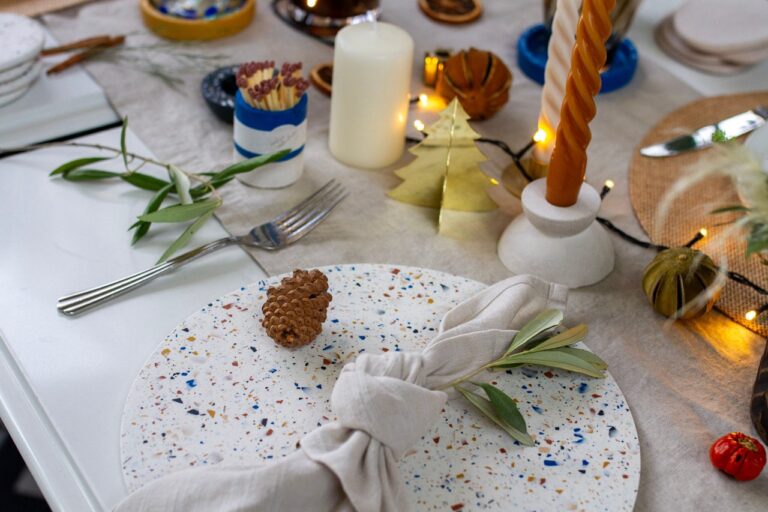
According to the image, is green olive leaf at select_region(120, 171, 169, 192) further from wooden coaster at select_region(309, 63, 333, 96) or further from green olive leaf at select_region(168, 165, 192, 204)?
wooden coaster at select_region(309, 63, 333, 96)

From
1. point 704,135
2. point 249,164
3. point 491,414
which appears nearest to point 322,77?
point 249,164

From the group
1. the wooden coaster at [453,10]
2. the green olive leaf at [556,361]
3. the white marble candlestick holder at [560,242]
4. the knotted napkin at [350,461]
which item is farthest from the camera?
the wooden coaster at [453,10]

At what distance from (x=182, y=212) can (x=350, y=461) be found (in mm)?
355

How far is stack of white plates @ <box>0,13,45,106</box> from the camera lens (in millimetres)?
942

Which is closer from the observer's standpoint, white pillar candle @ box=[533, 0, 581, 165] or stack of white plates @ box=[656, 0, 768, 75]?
white pillar candle @ box=[533, 0, 581, 165]

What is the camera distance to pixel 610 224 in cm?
90

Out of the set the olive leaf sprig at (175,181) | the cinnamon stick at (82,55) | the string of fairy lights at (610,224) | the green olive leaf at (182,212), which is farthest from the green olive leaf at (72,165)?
the string of fairy lights at (610,224)

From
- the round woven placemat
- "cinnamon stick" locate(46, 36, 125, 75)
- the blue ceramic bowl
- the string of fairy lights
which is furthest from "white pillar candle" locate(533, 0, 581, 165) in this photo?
"cinnamon stick" locate(46, 36, 125, 75)

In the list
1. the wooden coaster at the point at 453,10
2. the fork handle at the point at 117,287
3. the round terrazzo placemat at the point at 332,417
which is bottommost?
the fork handle at the point at 117,287

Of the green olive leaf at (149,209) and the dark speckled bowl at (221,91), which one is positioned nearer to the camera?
the green olive leaf at (149,209)

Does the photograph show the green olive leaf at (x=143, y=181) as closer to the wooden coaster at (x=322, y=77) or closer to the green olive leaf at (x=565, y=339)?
the wooden coaster at (x=322, y=77)

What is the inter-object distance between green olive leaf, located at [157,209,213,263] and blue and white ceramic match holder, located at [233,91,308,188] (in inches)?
3.2

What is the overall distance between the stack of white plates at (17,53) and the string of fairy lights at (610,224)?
1.39 feet

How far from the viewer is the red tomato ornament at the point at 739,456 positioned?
655 mm
